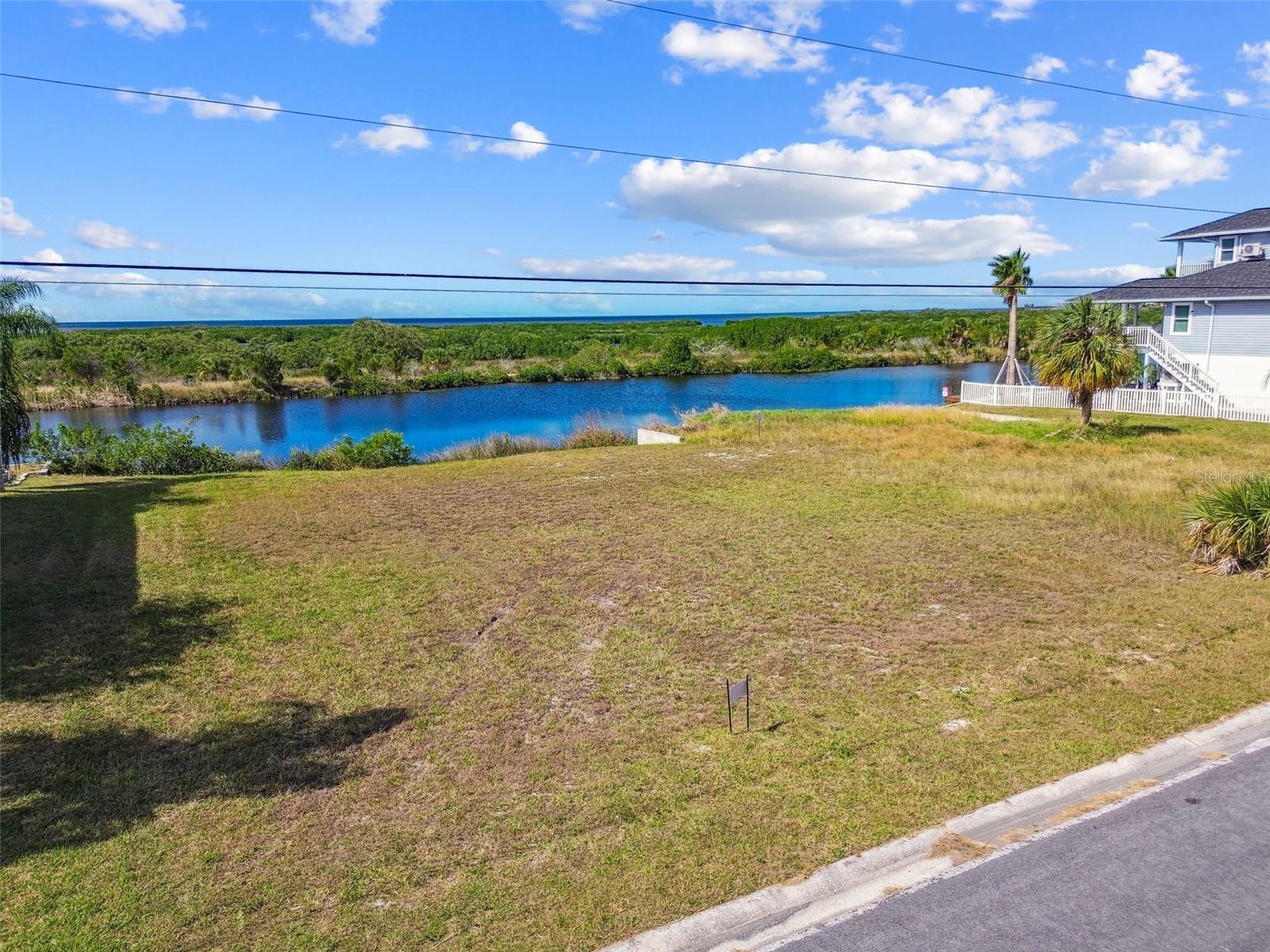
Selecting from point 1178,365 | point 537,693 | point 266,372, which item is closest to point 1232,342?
point 1178,365

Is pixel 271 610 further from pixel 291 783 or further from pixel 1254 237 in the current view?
pixel 1254 237

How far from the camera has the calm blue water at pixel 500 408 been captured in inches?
1542

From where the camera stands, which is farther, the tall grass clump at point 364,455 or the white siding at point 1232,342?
the white siding at point 1232,342

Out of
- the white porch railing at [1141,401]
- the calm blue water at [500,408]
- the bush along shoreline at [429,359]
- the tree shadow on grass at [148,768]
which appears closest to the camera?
the tree shadow on grass at [148,768]

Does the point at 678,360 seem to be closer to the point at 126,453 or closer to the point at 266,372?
the point at 266,372

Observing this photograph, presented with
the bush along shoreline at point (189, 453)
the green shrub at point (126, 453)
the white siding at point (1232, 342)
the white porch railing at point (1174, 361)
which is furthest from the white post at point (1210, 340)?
the green shrub at point (126, 453)

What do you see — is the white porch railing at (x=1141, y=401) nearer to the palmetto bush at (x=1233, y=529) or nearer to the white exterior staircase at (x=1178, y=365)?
the white exterior staircase at (x=1178, y=365)

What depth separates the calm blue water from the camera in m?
39.2

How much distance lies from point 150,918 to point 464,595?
241 inches

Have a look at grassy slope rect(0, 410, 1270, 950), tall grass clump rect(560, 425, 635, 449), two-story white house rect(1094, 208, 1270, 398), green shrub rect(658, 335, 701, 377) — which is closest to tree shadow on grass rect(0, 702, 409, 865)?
grassy slope rect(0, 410, 1270, 950)

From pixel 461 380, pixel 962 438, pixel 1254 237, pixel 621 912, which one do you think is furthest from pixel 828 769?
pixel 461 380

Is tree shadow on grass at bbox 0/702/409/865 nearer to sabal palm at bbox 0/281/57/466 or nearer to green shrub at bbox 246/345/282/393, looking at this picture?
sabal palm at bbox 0/281/57/466

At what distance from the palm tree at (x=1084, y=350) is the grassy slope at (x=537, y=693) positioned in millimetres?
7013

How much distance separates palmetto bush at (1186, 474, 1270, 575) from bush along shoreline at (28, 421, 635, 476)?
18.8 meters
